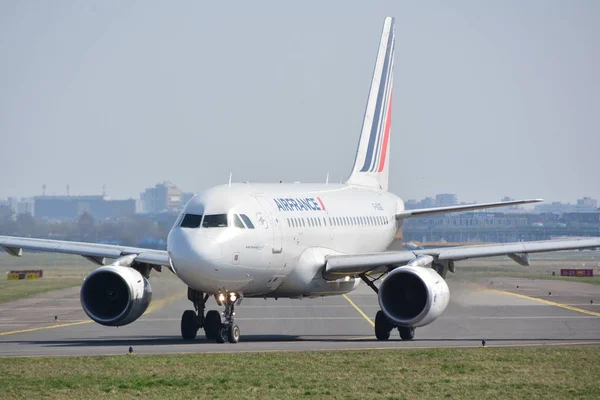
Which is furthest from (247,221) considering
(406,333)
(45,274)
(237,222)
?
(45,274)

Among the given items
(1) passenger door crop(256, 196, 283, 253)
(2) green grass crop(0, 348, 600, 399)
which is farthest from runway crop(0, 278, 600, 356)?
(2) green grass crop(0, 348, 600, 399)

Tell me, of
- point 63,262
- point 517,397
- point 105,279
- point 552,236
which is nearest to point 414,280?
point 105,279

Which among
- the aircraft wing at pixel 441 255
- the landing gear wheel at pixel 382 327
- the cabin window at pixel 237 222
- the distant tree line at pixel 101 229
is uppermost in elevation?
the distant tree line at pixel 101 229

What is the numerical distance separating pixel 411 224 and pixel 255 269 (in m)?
71.4

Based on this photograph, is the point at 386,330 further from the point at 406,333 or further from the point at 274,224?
the point at 274,224

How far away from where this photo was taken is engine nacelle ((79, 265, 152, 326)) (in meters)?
35.8

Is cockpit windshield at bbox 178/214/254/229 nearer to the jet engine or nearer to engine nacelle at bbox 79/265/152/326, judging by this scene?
engine nacelle at bbox 79/265/152/326

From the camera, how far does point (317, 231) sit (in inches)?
1554

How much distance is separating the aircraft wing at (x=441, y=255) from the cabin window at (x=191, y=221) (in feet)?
20.0

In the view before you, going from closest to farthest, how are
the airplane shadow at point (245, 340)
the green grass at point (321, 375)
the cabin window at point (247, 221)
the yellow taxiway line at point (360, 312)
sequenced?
the green grass at point (321, 375), the airplane shadow at point (245, 340), the cabin window at point (247, 221), the yellow taxiway line at point (360, 312)

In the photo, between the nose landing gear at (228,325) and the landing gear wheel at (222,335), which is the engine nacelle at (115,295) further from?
the landing gear wheel at (222,335)

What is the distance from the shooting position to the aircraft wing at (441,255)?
37406 mm

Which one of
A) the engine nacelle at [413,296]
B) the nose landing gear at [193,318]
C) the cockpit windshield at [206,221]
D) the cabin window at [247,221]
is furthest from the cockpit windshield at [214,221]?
the engine nacelle at [413,296]

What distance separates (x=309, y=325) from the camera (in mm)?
43125
